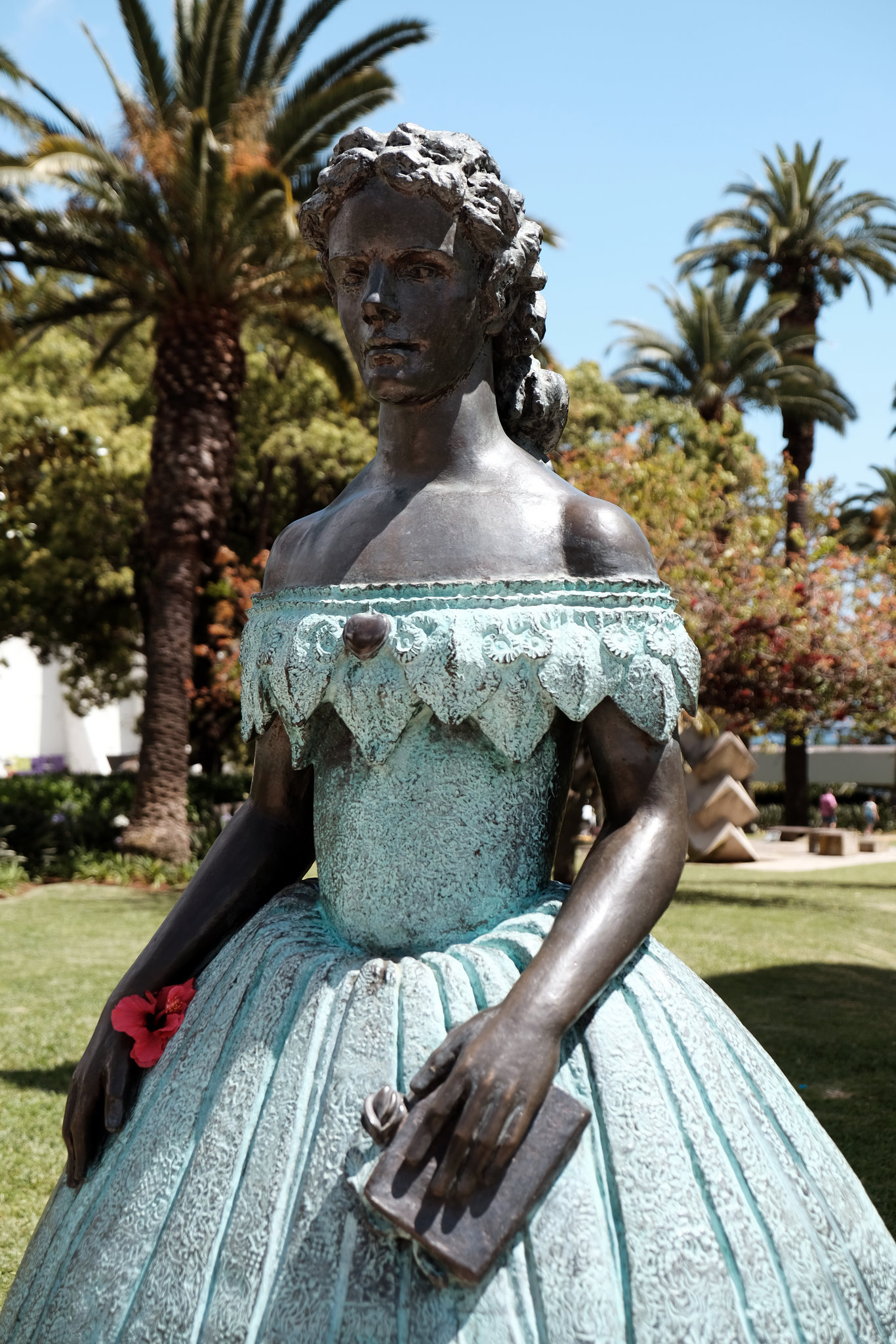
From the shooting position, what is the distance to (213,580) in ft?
59.0

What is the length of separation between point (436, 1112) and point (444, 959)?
0.88 ft

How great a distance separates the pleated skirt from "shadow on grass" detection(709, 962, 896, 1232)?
3.87 m

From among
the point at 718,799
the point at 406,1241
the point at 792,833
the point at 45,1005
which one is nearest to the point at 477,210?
the point at 406,1241

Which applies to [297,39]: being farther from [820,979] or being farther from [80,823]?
[820,979]

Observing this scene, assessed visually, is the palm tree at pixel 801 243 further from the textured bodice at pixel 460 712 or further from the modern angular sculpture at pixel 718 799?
the textured bodice at pixel 460 712

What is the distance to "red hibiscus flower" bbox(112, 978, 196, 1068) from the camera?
190 centimetres

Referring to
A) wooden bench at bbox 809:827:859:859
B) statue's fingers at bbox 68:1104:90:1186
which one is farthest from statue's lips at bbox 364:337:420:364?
wooden bench at bbox 809:827:859:859

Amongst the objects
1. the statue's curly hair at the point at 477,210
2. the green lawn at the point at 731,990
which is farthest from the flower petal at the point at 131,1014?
the green lawn at the point at 731,990

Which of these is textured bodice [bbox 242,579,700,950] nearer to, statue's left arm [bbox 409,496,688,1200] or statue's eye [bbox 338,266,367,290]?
statue's left arm [bbox 409,496,688,1200]

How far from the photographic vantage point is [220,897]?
206 centimetres

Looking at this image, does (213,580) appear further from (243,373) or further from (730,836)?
(730,836)

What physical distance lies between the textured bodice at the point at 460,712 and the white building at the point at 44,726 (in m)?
34.8

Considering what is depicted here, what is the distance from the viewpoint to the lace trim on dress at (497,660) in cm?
179

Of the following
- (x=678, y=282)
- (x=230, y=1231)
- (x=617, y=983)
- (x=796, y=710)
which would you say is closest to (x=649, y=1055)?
(x=617, y=983)
